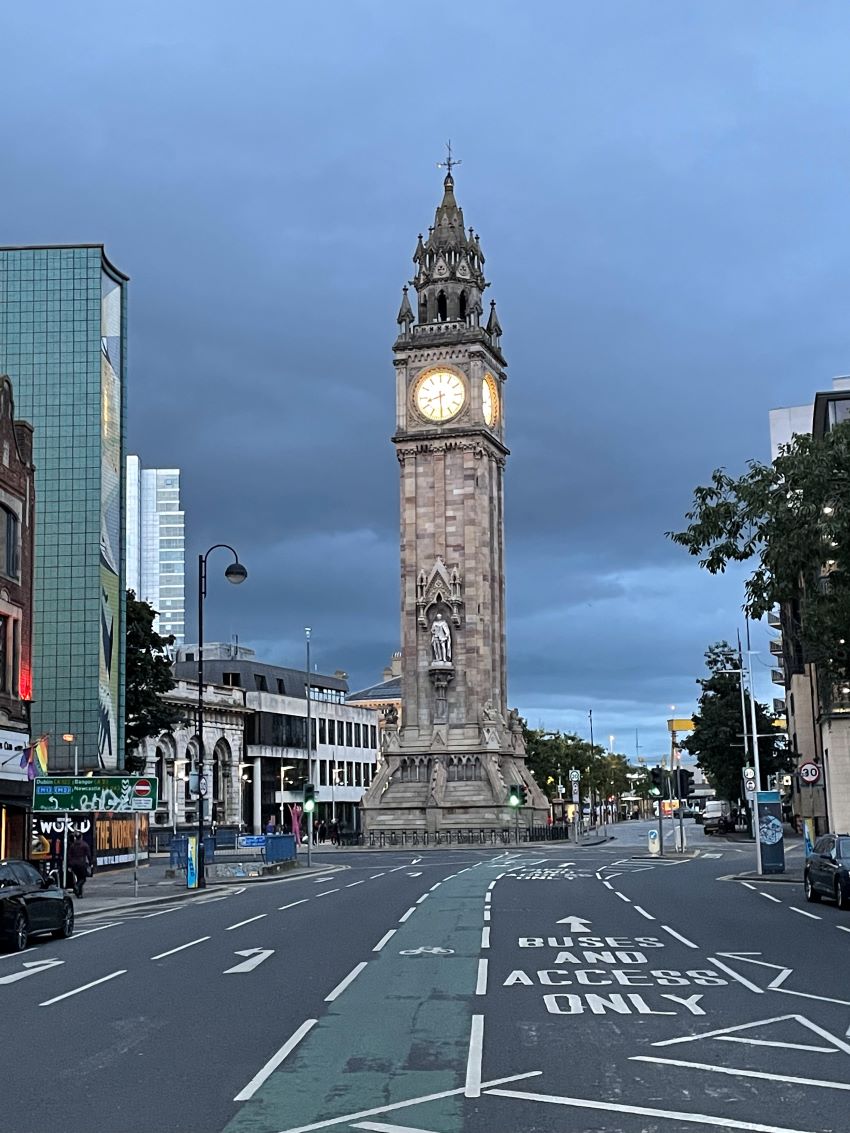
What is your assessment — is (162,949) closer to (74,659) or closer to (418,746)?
(74,659)

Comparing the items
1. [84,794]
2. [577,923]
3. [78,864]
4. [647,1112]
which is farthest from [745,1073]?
[78,864]

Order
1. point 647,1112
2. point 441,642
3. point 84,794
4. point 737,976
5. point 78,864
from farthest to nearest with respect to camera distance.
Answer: point 441,642 < point 78,864 < point 84,794 < point 737,976 < point 647,1112

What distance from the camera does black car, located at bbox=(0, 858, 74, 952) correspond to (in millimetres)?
24891

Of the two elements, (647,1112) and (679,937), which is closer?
(647,1112)

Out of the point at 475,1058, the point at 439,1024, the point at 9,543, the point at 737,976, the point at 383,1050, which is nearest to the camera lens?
the point at 475,1058

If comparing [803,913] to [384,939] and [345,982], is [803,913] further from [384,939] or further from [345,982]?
[345,982]

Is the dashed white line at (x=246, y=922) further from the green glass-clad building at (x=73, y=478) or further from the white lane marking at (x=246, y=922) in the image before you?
the green glass-clad building at (x=73, y=478)

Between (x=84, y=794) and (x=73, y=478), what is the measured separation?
2471cm

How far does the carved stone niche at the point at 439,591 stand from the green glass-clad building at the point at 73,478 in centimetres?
2909

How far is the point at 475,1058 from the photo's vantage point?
40.4 ft

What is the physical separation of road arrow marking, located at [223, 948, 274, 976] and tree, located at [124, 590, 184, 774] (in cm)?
4652

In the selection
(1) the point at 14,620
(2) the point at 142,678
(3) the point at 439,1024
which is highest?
(1) the point at 14,620

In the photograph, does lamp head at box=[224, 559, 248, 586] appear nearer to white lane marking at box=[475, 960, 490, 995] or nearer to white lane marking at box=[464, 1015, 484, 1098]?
white lane marking at box=[475, 960, 490, 995]

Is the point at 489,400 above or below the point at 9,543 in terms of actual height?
above
